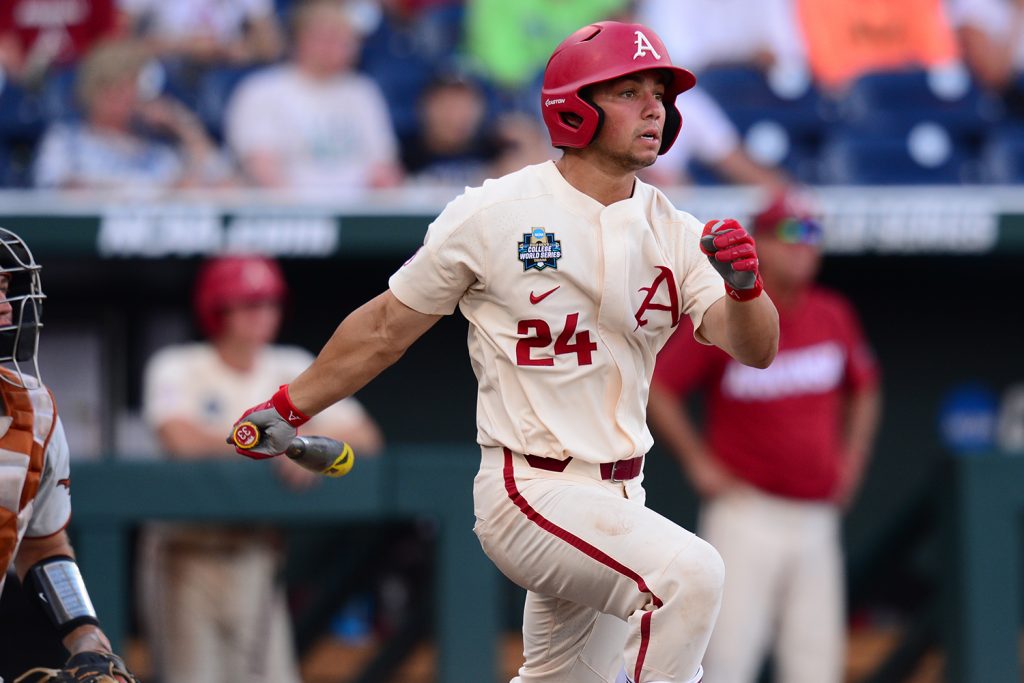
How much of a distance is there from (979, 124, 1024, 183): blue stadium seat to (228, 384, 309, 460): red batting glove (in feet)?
15.1

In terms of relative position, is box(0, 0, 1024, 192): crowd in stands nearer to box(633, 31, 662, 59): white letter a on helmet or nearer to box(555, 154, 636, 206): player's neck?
box(555, 154, 636, 206): player's neck

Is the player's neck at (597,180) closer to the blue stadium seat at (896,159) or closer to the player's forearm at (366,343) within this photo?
the player's forearm at (366,343)

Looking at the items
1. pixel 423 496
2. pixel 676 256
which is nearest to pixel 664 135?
pixel 676 256

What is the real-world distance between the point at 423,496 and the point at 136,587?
197cm

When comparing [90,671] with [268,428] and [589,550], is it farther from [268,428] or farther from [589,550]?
[589,550]

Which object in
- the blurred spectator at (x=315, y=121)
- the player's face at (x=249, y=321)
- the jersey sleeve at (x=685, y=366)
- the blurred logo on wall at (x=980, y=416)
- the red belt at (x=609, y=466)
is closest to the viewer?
the red belt at (x=609, y=466)

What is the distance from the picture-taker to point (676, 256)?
11.3 ft

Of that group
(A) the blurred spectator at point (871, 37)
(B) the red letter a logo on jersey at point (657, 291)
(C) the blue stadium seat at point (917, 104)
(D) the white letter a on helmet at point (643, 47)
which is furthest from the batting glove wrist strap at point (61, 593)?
(A) the blurred spectator at point (871, 37)

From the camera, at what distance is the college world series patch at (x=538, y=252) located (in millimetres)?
3316

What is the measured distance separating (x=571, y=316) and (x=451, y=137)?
3.87m

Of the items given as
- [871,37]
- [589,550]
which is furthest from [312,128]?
[589,550]

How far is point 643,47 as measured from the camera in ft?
10.9

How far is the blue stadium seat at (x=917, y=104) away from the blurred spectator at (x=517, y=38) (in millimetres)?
1169

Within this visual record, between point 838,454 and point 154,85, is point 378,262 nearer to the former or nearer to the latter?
point 154,85
